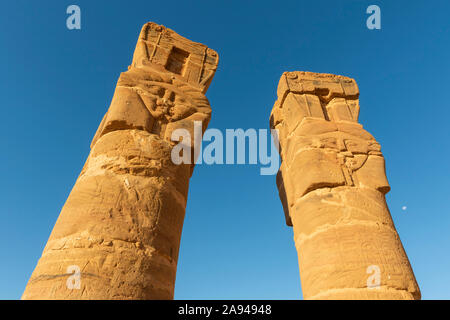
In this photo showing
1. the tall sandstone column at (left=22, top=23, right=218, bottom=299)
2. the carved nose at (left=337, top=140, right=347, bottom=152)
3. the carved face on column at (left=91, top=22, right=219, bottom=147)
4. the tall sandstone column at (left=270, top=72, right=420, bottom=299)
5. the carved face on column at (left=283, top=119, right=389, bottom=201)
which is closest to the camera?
the tall sandstone column at (left=22, top=23, right=218, bottom=299)

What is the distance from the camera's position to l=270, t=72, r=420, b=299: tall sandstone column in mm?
3357

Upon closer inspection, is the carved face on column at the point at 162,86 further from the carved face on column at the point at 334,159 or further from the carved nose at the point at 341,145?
the carved nose at the point at 341,145

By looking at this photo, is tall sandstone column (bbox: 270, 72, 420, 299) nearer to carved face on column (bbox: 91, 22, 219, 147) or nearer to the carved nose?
the carved nose

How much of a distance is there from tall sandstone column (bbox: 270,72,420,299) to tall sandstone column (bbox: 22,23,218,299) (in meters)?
1.73

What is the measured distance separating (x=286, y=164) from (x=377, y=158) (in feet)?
4.80

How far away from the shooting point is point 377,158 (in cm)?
467

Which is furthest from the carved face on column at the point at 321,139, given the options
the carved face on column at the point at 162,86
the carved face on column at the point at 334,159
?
the carved face on column at the point at 162,86

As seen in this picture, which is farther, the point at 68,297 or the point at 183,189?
the point at 183,189

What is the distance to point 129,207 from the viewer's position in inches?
115

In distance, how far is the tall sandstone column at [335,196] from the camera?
3357 mm

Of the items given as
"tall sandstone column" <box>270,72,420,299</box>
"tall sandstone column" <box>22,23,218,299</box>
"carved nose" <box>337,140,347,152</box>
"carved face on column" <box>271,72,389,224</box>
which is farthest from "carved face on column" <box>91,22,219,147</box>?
"carved nose" <box>337,140,347,152</box>
